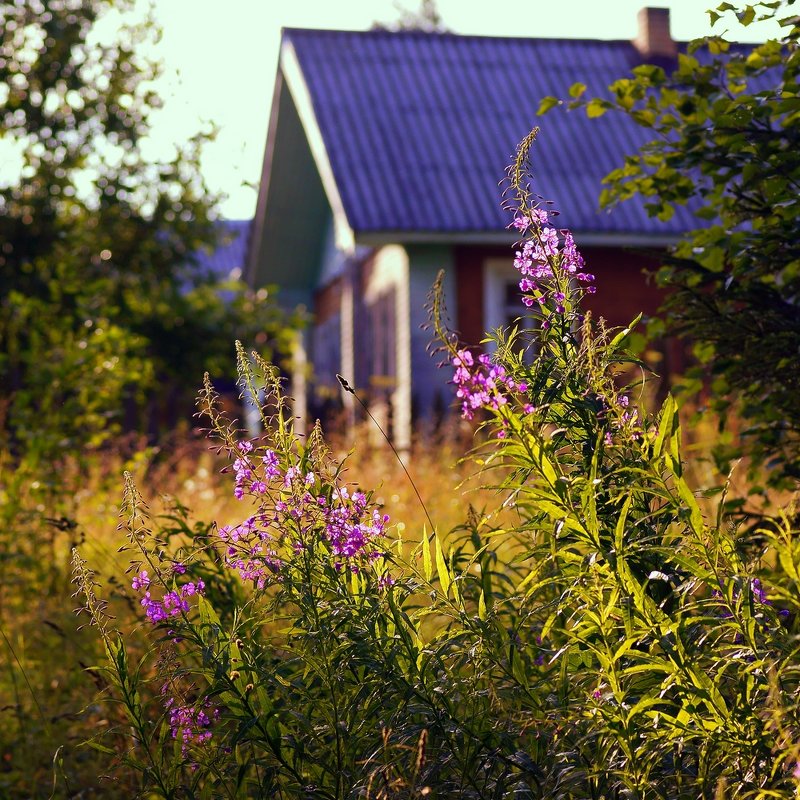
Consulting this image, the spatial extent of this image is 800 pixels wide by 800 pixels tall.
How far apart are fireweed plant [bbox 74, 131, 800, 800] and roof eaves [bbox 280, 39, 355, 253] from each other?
1122 cm

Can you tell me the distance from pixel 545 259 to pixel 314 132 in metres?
13.1

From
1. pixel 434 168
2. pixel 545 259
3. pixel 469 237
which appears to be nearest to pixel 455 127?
pixel 434 168

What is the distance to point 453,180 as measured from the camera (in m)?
15.1

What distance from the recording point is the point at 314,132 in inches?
615

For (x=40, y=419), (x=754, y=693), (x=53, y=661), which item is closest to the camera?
(x=754, y=693)

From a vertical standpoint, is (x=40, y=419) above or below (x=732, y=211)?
below

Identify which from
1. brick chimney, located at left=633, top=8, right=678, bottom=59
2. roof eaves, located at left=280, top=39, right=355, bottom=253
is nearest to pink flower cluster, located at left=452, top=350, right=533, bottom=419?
roof eaves, located at left=280, top=39, right=355, bottom=253

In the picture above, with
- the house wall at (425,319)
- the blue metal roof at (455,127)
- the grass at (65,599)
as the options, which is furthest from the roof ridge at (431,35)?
the grass at (65,599)

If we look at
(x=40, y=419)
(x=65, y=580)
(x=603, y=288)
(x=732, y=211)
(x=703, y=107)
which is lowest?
(x=65, y=580)

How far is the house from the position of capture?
14.7m

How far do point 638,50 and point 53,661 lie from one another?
600 inches

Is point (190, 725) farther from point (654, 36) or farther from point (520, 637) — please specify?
point (654, 36)

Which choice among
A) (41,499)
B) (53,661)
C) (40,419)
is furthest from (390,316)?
(53,661)

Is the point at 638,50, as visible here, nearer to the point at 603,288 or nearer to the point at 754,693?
the point at 603,288
